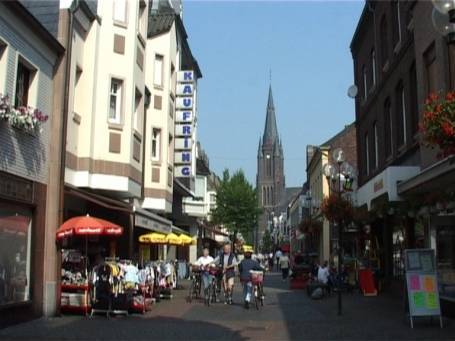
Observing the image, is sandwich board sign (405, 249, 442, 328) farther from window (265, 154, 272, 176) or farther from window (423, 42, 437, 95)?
window (265, 154, 272, 176)

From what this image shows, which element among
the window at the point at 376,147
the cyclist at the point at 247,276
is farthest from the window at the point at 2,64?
the window at the point at 376,147

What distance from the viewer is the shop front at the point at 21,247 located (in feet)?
43.2

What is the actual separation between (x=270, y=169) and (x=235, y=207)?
107277 millimetres

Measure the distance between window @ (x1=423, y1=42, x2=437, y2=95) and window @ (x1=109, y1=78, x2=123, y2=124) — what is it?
8.87m

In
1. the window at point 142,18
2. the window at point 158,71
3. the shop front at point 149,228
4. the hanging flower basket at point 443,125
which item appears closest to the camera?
the hanging flower basket at point 443,125

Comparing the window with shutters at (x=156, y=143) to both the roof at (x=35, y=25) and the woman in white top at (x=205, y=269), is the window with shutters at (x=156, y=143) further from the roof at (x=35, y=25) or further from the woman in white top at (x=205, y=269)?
the roof at (x=35, y=25)

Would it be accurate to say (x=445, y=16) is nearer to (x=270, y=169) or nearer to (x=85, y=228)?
(x=85, y=228)

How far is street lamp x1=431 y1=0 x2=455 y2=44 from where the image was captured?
796 centimetres

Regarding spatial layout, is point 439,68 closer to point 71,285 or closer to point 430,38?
point 430,38

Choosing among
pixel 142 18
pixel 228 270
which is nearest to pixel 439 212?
pixel 228 270

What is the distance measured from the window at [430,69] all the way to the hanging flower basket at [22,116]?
946 centimetres

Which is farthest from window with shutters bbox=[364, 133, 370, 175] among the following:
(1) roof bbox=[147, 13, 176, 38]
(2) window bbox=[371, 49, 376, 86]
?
(1) roof bbox=[147, 13, 176, 38]

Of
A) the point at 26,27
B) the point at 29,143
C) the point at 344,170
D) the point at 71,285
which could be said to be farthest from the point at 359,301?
the point at 26,27

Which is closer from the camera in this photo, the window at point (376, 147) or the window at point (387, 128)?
the window at point (387, 128)
